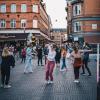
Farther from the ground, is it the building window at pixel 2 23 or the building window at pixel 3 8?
the building window at pixel 3 8

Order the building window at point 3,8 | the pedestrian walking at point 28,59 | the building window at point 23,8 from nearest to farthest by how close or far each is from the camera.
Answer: the pedestrian walking at point 28,59, the building window at point 23,8, the building window at point 3,8

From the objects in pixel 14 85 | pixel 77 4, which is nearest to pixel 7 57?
pixel 14 85

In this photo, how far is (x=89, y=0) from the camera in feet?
218

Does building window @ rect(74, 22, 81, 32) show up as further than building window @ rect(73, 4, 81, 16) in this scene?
No

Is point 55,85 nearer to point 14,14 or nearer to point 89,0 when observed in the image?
point 89,0

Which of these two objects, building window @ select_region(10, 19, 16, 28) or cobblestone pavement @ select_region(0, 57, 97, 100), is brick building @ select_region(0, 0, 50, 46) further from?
cobblestone pavement @ select_region(0, 57, 97, 100)

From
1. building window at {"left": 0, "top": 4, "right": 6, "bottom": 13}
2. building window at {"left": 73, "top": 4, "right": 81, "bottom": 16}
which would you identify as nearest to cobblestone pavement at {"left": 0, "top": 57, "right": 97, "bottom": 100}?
building window at {"left": 73, "top": 4, "right": 81, "bottom": 16}

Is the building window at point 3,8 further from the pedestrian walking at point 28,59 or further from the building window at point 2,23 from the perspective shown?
the pedestrian walking at point 28,59

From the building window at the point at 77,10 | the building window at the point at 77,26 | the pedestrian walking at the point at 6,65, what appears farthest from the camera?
the building window at the point at 77,10

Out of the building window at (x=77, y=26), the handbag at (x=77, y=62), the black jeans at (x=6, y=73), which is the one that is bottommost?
the black jeans at (x=6, y=73)

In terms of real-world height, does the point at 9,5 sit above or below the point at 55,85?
above

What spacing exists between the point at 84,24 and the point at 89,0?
4.26m

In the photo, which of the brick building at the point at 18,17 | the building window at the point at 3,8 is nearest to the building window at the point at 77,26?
the brick building at the point at 18,17

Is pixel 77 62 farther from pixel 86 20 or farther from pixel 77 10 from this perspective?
pixel 77 10
